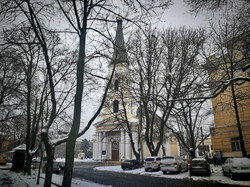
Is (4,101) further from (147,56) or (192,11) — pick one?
(192,11)

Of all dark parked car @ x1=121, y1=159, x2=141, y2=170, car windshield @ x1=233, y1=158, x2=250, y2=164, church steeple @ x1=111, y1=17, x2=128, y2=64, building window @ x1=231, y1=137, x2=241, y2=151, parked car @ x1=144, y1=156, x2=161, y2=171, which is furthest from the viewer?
dark parked car @ x1=121, y1=159, x2=141, y2=170

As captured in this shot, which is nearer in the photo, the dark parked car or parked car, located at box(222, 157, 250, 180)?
parked car, located at box(222, 157, 250, 180)

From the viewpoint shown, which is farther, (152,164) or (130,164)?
(130,164)

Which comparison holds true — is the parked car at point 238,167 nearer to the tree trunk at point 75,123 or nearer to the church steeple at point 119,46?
the church steeple at point 119,46

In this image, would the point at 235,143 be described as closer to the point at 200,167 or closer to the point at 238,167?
the point at 200,167

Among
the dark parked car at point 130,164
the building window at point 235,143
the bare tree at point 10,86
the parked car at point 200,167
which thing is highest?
the bare tree at point 10,86

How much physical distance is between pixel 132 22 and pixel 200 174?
47.3 ft

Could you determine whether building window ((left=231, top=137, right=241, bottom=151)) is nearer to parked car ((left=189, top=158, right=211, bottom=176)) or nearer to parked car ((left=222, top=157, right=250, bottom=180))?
parked car ((left=189, top=158, right=211, bottom=176))

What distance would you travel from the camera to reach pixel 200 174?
1620cm

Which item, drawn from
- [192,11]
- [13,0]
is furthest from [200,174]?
[13,0]

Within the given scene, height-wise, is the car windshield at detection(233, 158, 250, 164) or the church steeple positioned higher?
the church steeple

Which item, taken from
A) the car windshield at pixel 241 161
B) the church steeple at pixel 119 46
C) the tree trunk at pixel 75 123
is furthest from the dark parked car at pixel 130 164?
the tree trunk at pixel 75 123

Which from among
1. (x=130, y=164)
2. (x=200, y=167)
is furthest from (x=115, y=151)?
(x=200, y=167)

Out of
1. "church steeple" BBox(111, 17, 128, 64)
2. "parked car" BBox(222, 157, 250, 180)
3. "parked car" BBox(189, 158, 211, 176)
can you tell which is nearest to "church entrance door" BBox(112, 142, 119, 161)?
"parked car" BBox(189, 158, 211, 176)
